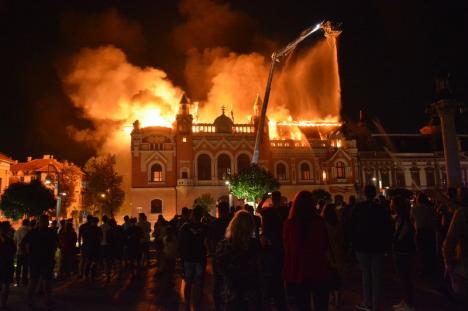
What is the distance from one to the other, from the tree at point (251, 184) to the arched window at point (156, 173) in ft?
40.9

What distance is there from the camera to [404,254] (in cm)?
767

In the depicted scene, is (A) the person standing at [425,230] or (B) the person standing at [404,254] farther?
(A) the person standing at [425,230]

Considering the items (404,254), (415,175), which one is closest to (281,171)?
(415,175)

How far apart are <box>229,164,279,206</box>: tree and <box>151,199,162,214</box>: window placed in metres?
12.2

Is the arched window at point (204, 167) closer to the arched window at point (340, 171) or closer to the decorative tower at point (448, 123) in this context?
the arched window at point (340, 171)

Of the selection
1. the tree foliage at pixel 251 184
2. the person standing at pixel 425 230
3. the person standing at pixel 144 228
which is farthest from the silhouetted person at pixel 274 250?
the tree foliage at pixel 251 184

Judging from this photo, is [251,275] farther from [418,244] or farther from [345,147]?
[345,147]

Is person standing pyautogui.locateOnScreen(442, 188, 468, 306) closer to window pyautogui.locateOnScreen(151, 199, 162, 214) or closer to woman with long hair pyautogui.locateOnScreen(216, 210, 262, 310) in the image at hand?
woman with long hair pyautogui.locateOnScreen(216, 210, 262, 310)

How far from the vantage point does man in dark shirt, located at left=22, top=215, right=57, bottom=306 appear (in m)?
9.02

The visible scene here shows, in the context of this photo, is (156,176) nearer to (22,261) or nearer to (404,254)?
(22,261)

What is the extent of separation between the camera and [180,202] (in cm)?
4281

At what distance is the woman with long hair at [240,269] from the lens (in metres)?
4.89

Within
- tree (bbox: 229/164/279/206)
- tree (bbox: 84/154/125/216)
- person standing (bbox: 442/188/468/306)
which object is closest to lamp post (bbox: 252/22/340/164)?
tree (bbox: 229/164/279/206)

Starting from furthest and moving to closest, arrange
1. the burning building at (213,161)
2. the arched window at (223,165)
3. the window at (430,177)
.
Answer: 1. the window at (430,177)
2. the arched window at (223,165)
3. the burning building at (213,161)
